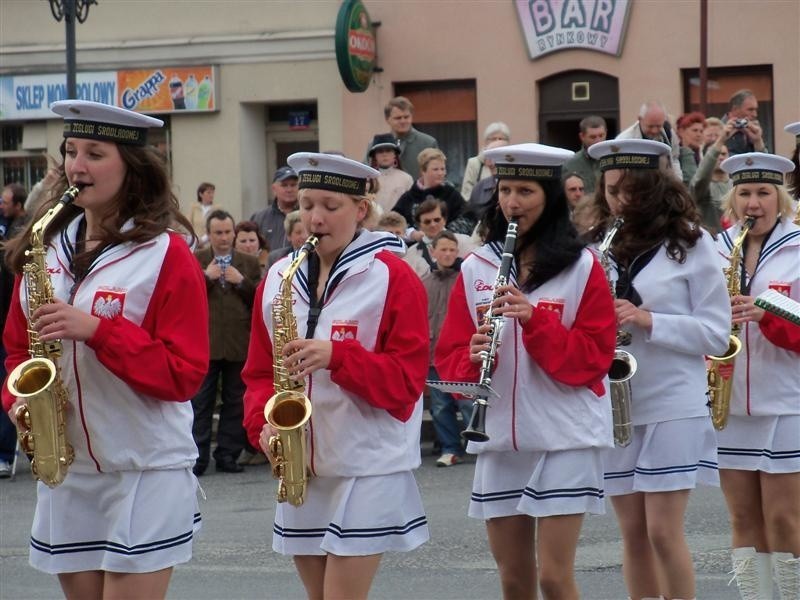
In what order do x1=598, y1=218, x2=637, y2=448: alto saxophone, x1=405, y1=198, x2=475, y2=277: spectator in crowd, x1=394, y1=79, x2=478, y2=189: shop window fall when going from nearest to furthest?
x1=598, y1=218, x2=637, y2=448: alto saxophone, x1=405, y1=198, x2=475, y2=277: spectator in crowd, x1=394, y1=79, x2=478, y2=189: shop window

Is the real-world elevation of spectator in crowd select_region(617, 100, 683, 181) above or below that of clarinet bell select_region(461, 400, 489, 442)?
above

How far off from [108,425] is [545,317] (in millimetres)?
1684

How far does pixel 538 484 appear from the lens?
19.4 feet

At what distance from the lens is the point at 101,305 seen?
198 inches

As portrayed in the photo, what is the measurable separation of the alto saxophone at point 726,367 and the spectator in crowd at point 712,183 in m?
6.06

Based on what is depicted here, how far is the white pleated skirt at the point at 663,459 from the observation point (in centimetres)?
659

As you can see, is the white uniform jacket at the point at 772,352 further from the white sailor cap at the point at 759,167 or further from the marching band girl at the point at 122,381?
the marching band girl at the point at 122,381

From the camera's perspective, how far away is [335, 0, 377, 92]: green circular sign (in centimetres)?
2112

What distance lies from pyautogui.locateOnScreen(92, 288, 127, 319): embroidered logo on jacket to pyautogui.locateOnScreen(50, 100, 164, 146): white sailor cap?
50 centimetres

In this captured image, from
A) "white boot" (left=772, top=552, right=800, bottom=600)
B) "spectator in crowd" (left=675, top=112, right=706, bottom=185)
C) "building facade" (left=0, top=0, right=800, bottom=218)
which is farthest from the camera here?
"building facade" (left=0, top=0, right=800, bottom=218)

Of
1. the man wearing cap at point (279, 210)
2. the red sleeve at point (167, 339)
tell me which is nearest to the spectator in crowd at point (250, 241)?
the man wearing cap at point (279, 210)

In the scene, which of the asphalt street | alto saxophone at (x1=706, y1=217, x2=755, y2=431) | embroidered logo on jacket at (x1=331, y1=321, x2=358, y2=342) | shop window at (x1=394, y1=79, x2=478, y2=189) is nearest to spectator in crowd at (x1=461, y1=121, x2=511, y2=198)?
the asphalt street

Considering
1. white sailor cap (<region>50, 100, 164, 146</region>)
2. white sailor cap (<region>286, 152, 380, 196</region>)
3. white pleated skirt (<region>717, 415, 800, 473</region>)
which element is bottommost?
white pleated skirt (<region>717, 415, 800, 473</region>)

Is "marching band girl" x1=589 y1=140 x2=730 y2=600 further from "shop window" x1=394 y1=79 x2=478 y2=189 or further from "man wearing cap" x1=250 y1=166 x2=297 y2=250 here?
"shop window" x1=394 y1=79 x2=478 y2=189
